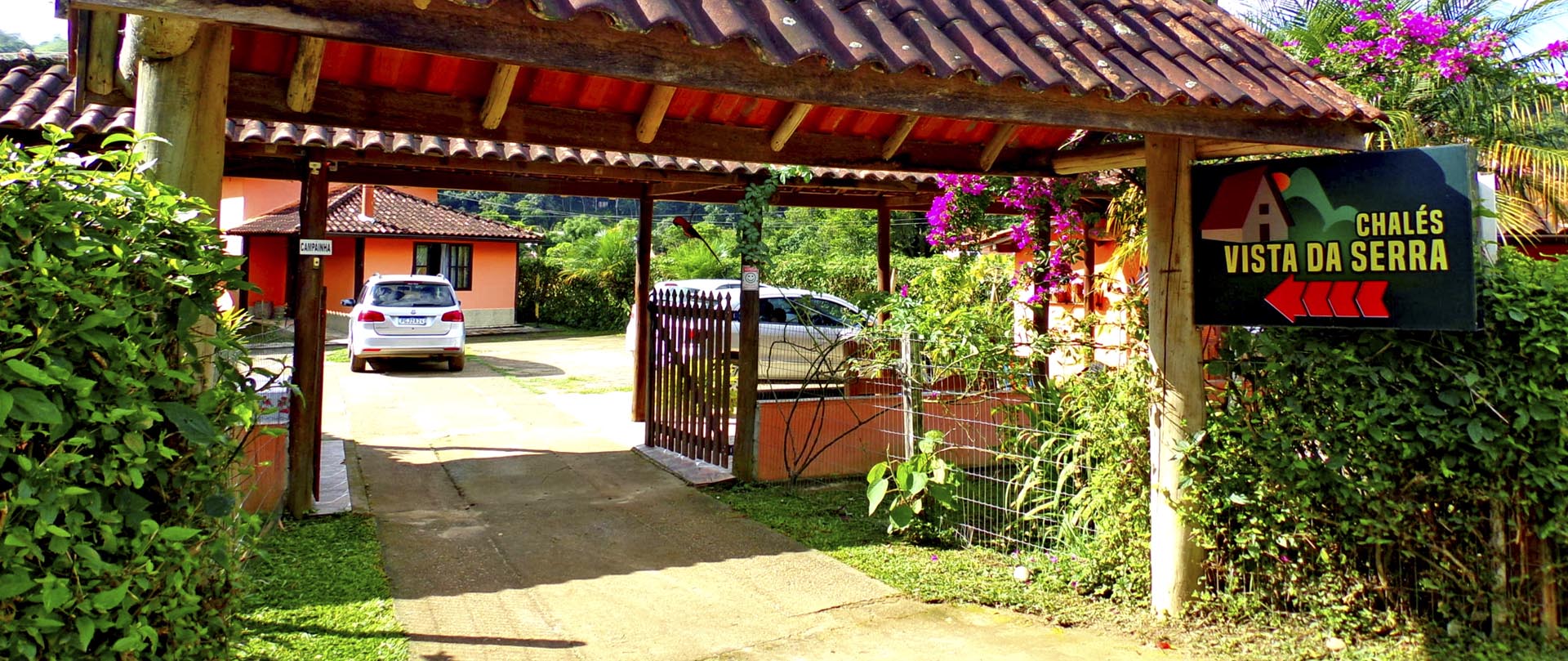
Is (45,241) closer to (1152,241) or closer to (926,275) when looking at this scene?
(1152,241)

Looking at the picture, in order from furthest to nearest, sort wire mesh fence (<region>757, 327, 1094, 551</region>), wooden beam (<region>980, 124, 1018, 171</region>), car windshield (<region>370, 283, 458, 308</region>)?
car windshield (<region>370, 283, 458, 308</region>) → wire mesh fence (<region>757, 327, 1094, 551</region>) → wooden beam (<region>980, 124, 1018, 171</region>)

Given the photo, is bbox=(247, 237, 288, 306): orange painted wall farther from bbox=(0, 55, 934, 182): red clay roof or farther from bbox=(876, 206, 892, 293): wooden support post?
bbox=(876, 206, 892, 293): wooden support post

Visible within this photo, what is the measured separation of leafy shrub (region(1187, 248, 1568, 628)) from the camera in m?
3.65

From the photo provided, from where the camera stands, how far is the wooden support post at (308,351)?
6.22 m

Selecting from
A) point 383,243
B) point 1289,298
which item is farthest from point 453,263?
point 1289,298

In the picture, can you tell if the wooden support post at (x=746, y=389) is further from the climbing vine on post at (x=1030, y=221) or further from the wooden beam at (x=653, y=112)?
the wooden beam at (x=653, y=112)

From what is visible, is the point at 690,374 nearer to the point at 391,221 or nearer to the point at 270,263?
the point at 391,221

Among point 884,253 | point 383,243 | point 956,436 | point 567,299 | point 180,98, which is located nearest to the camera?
point 180,98

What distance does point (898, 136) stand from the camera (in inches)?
196

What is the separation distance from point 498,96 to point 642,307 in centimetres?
597

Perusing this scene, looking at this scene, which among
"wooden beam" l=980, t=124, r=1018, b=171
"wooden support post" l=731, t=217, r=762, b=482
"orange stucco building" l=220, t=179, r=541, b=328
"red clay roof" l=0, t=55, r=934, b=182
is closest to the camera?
"wooden beam" l=980, t=124, r=1018, b=171

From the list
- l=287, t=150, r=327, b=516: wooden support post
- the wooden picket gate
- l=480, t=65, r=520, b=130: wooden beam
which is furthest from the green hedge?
l=480, t=65, r=520, b=130: wooden beam

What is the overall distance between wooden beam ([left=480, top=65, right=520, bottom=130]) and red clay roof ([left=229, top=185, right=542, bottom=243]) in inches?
820

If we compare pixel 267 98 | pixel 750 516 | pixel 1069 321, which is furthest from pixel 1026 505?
pixel 267 98
